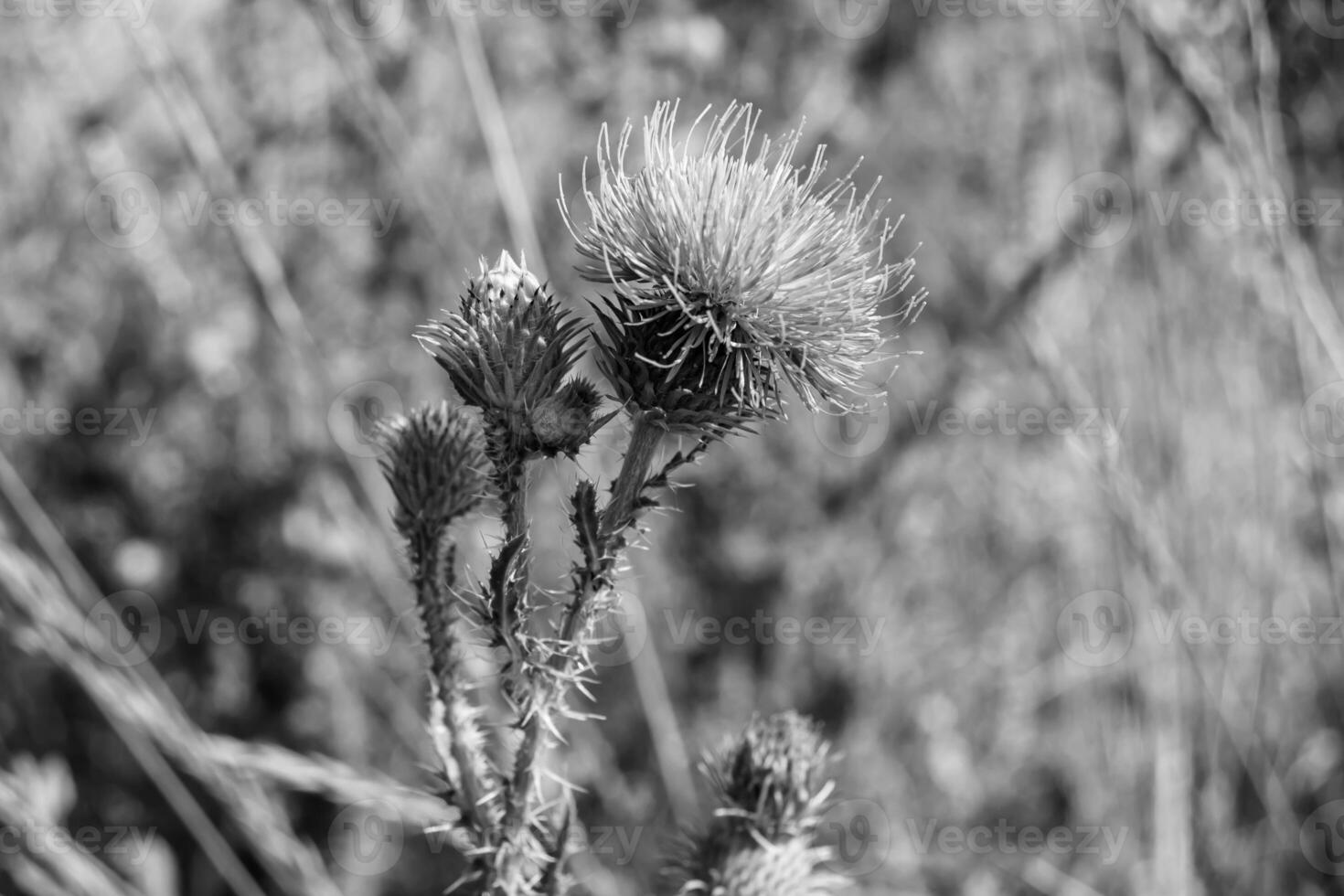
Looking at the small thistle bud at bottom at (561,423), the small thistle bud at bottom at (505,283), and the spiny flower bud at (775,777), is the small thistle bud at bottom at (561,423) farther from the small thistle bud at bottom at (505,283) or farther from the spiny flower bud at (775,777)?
the spiny flower bud at (775,777)

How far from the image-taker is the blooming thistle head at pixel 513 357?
66.3 inches

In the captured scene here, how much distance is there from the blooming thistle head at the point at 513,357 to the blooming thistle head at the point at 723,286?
0.10m

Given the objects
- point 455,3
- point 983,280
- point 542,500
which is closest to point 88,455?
point 542,500

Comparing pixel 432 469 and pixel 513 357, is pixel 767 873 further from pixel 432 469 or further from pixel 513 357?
pixel 513 357

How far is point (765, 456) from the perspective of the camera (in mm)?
4566

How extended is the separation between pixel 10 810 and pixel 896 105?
4450 mm

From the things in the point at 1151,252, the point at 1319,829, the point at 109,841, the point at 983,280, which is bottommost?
the point at 1319,829

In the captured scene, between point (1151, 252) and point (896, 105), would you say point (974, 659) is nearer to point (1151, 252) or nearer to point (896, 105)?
point (1151, 252)

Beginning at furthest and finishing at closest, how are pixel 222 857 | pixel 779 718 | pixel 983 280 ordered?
pixel 983 280 → pixel 222 857 → pixel 779 718

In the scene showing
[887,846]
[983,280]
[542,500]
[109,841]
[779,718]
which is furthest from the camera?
[983,280]

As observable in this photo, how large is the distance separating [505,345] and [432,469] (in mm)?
346

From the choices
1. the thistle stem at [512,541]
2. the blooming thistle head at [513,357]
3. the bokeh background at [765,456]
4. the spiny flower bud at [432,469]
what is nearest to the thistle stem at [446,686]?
the spiny flower bud at [432,469]

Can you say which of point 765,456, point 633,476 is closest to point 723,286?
point 633,476

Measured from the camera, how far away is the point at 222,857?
10.1 ft
